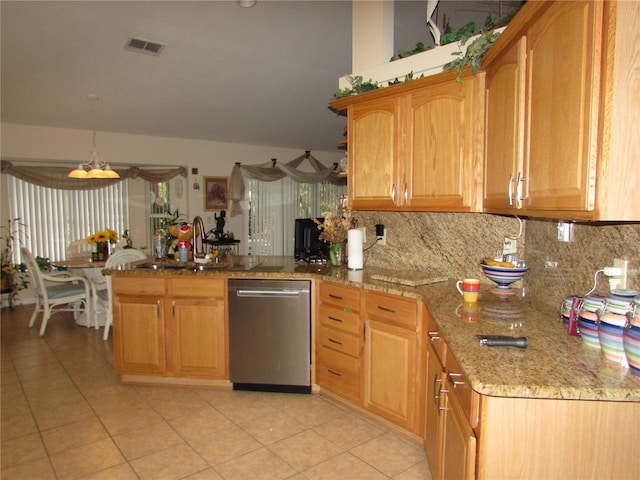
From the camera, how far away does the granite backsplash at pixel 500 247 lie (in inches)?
68.1

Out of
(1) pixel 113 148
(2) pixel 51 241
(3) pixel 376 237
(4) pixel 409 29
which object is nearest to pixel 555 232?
(3) pixel 376 237

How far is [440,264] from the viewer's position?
9.88 feet

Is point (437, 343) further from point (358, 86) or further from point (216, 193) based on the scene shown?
point (216, 193)

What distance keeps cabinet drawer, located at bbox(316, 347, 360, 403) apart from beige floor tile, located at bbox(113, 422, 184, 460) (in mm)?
1019

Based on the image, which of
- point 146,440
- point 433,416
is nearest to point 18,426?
point 146,440

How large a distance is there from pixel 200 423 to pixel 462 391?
195cm

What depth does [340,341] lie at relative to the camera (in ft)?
9.79

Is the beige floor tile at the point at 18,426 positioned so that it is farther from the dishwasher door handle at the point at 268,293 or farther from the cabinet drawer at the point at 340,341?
the cabinet drawer at the point at 340,341

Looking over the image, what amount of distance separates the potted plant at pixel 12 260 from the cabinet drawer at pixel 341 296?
511 cm

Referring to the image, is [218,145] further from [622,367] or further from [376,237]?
[622,367]

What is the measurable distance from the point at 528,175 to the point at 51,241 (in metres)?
6.86

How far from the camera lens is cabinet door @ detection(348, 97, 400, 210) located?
112 inches

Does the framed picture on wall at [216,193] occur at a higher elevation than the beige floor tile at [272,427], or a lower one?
higher

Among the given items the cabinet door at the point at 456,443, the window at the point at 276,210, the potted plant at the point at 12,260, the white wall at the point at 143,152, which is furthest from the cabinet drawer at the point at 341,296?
the potted plant at the point at 12,260
